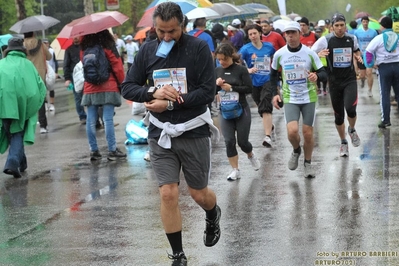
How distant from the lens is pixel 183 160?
21.5 ft

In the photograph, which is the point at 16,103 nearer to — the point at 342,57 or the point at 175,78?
the point at 342,57

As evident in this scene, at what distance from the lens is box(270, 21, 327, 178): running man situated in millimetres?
10172

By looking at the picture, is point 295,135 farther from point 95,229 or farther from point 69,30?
point 69,30

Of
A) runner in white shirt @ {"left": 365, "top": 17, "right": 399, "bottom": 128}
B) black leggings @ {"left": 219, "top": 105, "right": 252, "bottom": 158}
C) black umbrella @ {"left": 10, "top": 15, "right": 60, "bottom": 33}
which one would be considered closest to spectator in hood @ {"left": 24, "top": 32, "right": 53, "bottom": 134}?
black umbrella @ {"left": 10, "top": 15, "right": 60, "bottom": 33}

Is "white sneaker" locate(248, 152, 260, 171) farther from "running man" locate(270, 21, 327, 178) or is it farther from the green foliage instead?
the green foliage

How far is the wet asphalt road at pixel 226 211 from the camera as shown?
6.88m

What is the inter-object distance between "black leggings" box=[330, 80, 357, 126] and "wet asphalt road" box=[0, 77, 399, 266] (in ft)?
1.84

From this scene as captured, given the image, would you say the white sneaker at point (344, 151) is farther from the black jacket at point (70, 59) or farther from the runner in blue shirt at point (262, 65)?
the black jacket at point (70, 59)

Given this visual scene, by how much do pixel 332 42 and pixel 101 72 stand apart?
10.3ft

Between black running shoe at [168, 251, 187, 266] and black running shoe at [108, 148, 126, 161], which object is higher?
black running shoe at [168, 251, 187, 266]

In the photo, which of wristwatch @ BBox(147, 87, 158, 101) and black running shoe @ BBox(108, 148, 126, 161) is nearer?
wristwatch @ BBox(147, 87, 158, 101)

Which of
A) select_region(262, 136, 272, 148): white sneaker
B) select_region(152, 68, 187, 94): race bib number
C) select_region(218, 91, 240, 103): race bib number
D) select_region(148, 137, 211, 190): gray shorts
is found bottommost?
select_region(262, 136, 272, 148): white sneaker

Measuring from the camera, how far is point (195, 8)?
54.2 feet

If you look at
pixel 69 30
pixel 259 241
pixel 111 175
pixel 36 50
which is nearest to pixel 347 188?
pixel 259 241
